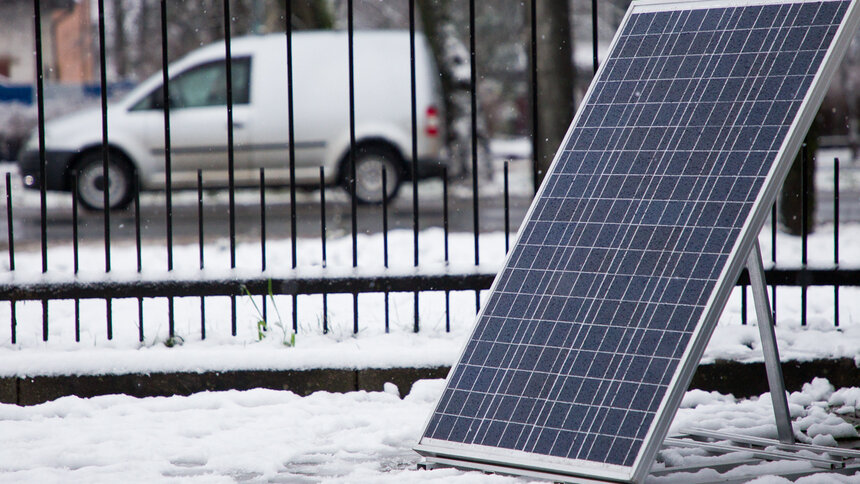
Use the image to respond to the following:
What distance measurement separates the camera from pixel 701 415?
156 inches

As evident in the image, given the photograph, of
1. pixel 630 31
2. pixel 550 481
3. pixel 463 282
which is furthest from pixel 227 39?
pixel 550 481

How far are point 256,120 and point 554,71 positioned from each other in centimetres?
475

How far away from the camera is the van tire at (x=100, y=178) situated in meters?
13.0

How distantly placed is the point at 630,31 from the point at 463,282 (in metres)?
1.34

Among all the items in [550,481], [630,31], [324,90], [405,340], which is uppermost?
[324,90]

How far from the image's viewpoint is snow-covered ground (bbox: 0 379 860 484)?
3.32 metres

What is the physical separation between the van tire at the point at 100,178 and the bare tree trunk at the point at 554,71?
20.1ft

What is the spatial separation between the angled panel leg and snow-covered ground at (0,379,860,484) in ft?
0.67

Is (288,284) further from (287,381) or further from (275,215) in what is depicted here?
(275,215)

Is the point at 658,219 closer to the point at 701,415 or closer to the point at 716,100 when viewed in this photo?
the point at 716,100

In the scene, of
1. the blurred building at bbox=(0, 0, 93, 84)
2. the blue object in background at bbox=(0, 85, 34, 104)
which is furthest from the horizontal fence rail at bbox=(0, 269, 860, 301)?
the blurred building at bbox=(0, 0, 93, 84)

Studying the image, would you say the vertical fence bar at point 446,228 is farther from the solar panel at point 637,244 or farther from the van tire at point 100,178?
the van tire at point 100,178

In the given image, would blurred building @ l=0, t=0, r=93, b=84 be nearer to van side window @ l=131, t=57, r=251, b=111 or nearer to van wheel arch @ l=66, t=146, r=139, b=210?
van wheel arch @ l=66, t=146, r=139, b=210

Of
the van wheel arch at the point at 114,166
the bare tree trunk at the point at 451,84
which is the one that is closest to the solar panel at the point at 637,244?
the van wheel arch at the point at 114,166
